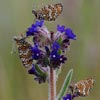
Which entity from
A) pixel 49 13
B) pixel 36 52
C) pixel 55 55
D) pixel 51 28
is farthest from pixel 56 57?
pixel 51 28

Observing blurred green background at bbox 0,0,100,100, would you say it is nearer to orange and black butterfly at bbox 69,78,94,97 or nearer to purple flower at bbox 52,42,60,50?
orange and black butterfly at bbox 69,78,94,97

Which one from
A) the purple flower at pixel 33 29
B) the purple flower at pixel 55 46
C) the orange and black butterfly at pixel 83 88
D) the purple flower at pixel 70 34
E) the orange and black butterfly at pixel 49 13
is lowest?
the orange and black butterfly at pixel 83 88

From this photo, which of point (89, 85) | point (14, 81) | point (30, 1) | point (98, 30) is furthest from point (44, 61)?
point (30, 1)

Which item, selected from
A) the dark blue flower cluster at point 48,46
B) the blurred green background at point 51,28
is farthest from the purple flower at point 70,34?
the blurred green background at point 51,28

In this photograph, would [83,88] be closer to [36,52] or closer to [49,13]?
[36,52]

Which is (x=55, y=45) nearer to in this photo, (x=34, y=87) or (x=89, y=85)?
(x=89, y=85)

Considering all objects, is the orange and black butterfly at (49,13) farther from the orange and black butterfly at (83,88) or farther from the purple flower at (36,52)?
the orange and black butterfly at (83,88)
